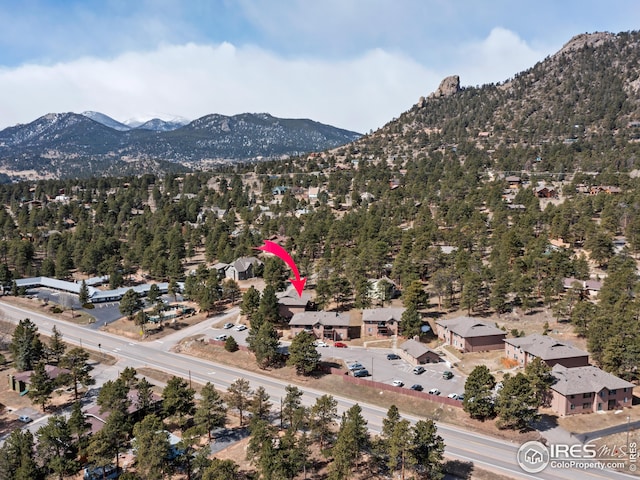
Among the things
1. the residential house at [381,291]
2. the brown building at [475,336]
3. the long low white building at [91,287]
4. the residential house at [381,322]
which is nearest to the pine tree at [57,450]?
the residential house at [381,322]

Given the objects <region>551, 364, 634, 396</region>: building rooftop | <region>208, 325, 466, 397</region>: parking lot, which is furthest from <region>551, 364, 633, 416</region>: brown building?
<region>208, 325, 466, 397</region>: parking lot

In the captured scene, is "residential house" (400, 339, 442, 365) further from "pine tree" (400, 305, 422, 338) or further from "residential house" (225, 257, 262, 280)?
"residential house" (225, 257, 262, 280)

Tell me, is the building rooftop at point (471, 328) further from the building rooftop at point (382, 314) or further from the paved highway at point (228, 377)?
the paved highway at point (228, 377)

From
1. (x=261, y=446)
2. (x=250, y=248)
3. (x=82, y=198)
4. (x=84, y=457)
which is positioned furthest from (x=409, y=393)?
(x=82, y=198)

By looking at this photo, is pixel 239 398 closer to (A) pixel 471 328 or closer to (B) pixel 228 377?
(B) pixel 228 377

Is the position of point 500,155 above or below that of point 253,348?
above

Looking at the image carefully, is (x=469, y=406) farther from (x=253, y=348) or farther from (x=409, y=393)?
(x=253, y=348)
